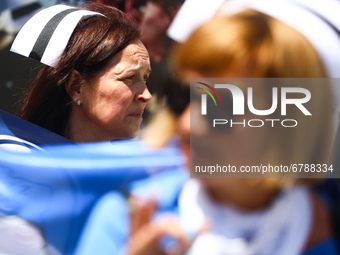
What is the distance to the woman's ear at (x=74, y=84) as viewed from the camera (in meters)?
1.39

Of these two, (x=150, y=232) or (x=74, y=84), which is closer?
(x=150, y=232)

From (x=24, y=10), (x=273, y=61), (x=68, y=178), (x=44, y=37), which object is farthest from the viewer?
(x=24, y=10)

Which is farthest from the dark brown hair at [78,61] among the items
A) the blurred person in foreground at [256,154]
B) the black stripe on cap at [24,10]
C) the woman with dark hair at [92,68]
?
the blurred person in foreground at [256,154]

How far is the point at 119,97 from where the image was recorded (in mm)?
1362

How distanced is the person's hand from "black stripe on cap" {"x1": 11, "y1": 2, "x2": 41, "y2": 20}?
2.88ft

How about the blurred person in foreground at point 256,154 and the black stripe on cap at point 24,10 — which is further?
the black stripe on cap at point 24,10

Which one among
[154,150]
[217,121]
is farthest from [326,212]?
[154,150]

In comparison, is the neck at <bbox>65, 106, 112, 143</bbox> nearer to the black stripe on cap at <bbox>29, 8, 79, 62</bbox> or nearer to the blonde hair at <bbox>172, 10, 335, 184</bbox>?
the black stripe on cap at <bbox>29, 8, 79, 62</bbox>

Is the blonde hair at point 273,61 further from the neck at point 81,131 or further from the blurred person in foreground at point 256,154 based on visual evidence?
the neck at point 81,131

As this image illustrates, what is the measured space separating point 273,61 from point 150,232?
0.48 meters

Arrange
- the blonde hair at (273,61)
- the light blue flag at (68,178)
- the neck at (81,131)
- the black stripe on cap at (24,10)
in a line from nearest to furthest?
the blonde hair at (273,61) → the light blue flag at (68,178) → the neck at (81,131) → the black stripe on cap at (24,10)

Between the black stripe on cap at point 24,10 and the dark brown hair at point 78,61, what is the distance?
19 cm

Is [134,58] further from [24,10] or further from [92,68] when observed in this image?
[24,10]

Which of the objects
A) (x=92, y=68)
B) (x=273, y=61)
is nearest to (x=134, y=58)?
(x=92, y=68)
